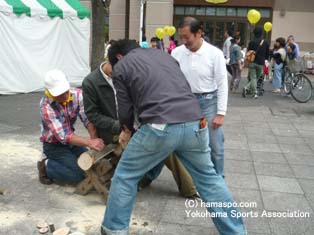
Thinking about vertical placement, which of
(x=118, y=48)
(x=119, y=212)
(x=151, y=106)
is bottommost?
(x=119, y=212)

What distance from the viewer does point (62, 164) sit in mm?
4469

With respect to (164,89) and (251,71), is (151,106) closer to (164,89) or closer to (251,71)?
(164,89)

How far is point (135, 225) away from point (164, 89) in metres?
1.29

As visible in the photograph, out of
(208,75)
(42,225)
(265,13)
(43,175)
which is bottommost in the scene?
(42,225)

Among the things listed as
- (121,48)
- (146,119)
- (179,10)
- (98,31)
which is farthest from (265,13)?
(146,119)

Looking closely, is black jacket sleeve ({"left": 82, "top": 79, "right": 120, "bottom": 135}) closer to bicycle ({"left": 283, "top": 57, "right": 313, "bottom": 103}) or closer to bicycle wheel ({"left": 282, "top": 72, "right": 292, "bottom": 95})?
bicycle ({"left": 283, "top": 57, "right": 313, "bottom": 103})

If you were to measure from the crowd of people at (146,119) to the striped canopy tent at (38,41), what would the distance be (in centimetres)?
661

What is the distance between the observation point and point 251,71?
433 inches

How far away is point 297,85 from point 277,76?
1113mm

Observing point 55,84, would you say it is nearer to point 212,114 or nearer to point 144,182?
point 144,182

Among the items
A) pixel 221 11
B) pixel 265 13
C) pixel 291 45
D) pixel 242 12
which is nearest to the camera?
pixel 291 45

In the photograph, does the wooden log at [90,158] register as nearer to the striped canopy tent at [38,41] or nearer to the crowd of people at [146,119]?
the crowd of people at [146,119]

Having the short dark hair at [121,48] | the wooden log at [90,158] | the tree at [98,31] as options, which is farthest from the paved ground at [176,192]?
the tree at [98,31]

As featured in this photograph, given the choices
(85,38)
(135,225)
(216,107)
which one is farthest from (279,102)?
(135,225)
